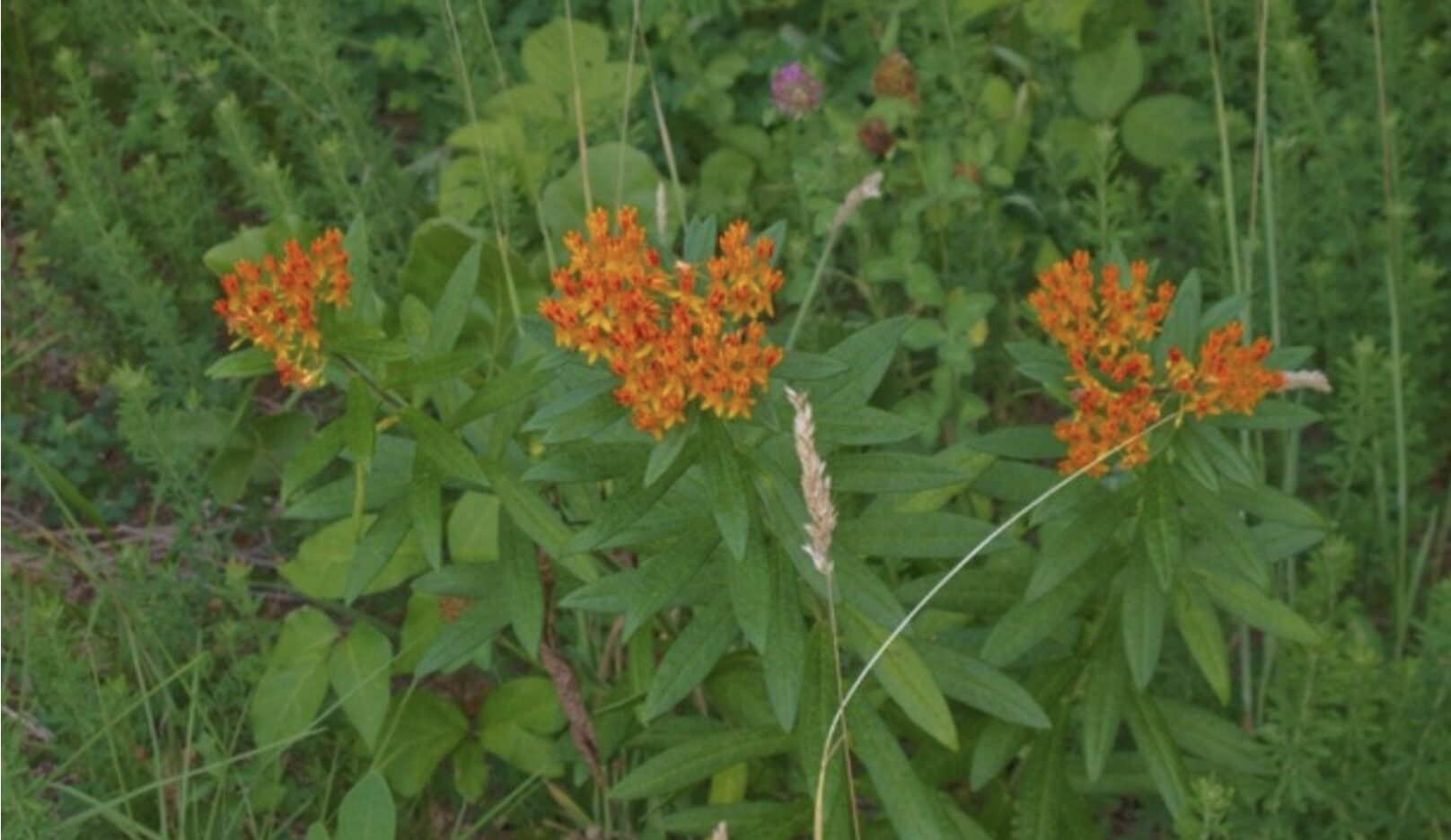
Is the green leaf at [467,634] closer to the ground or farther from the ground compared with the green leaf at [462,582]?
closer to the ground

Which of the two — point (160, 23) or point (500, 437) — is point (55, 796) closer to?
point (500, 437)

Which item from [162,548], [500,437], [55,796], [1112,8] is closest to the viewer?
[500,437]

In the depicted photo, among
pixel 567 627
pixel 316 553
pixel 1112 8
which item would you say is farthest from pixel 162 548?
pixel 1112 8

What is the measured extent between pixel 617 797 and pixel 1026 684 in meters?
0.55

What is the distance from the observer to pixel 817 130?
4168 millimetres

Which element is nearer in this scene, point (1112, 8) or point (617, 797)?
point (617, 797)

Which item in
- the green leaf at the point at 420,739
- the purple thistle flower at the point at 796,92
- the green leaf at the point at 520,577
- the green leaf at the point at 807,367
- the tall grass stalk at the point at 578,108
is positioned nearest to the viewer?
the green leaf at the point at 807,367

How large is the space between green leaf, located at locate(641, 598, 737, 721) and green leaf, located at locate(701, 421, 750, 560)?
0.64 feet

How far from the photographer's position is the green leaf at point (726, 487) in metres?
2.45

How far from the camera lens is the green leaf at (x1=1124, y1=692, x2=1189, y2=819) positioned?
2.82 meters

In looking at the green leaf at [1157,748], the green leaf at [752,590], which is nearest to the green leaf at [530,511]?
the green leaf at [752,590]

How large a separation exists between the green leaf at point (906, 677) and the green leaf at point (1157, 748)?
32 centimetres

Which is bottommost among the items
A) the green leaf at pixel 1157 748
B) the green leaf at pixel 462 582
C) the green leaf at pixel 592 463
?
the green leaf at pixel 1157 748

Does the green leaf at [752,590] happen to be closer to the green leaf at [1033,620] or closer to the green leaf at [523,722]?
the green leaf at [1033,620]
